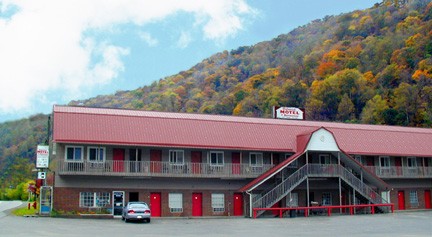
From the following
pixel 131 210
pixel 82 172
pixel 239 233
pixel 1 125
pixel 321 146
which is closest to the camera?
pixel 239 233

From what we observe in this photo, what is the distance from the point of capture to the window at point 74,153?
3869 centimetres

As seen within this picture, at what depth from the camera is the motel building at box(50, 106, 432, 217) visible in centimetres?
3878

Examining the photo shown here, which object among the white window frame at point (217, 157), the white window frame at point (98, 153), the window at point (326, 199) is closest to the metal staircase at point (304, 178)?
the window at point (326, 199)

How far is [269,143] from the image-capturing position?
44.1 metres

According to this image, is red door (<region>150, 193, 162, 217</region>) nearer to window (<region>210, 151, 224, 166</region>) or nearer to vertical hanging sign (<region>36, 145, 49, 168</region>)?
window (<region>210, 151, 224, 166</region>)

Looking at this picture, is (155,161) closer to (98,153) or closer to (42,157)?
(98,153)

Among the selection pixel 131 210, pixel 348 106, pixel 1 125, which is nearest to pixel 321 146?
→ pixel 131 210

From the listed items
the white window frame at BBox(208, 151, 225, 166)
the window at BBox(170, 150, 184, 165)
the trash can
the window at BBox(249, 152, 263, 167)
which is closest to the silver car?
the window at BBox(170, 150, 184, 165)

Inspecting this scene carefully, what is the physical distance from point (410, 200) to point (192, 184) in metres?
23.5

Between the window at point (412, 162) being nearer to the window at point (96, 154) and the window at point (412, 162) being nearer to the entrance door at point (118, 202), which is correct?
the entrance door at point (118, 202)

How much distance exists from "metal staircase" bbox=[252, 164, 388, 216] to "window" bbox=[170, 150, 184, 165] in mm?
6861

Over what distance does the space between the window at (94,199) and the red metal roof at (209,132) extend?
4241mm

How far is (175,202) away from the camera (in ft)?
137

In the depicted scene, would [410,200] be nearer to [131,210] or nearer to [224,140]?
[224,140]
